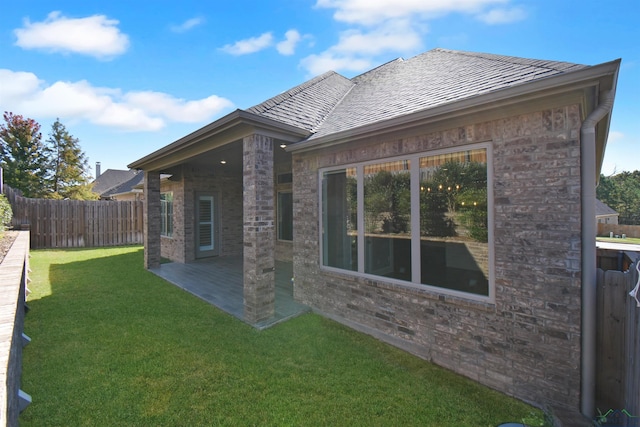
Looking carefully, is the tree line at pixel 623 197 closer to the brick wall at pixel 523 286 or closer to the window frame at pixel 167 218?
the brick wall at pixel 523 286

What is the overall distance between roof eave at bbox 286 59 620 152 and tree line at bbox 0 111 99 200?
1004 inches

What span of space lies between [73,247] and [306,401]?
15.5 meters

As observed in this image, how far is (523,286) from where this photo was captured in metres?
→ 3.12

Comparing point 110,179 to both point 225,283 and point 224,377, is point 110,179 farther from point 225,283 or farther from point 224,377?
point 224,377

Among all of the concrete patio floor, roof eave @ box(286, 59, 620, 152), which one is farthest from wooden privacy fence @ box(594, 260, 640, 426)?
the concrete patio floor

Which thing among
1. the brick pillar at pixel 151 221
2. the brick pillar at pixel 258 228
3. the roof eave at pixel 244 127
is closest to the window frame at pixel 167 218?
the brick pillar at pixel 151 221

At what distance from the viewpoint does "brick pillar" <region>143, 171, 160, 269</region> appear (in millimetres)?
8914

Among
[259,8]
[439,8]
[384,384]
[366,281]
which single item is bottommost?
[384,384]

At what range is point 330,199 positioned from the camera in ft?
17.4

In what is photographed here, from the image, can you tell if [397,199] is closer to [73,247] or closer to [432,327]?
[432,327]

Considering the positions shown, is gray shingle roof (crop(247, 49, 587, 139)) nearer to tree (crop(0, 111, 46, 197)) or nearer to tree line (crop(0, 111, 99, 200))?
tree line (crop(0, 111, 99, 200))

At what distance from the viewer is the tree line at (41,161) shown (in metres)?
20.1

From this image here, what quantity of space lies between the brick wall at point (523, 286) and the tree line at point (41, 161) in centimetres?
2642

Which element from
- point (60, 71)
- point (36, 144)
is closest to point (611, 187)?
point (60, 71)
